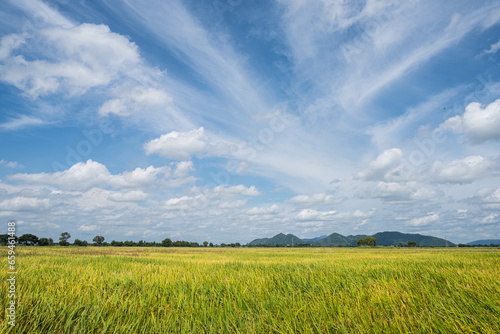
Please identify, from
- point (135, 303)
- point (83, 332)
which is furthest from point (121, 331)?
point (135, 303)

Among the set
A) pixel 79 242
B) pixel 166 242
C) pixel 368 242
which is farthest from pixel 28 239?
pixel 368 242

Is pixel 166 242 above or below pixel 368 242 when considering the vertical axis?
below

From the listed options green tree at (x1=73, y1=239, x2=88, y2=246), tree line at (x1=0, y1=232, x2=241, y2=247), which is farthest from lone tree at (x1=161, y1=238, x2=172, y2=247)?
green tree at (x1=73, y1=239, x2=88, y2=246)

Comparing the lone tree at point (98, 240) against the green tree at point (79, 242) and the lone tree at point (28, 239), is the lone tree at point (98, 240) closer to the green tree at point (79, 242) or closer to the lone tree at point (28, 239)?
the green tree at point (79, 242)

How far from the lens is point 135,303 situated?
14.9 ft

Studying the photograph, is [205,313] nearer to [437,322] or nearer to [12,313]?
[12,313]

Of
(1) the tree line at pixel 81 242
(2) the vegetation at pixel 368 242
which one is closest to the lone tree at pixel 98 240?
(1) the tree line at pixel 81 242

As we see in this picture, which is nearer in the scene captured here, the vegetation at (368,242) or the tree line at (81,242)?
the tree line at (81,242)

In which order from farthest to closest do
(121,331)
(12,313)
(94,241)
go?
(94,241)
(12,313)
(121,331)

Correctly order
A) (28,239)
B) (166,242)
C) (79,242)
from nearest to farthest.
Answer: (28,239)
(79,242)
(166,242)

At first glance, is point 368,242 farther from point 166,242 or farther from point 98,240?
point 98,240

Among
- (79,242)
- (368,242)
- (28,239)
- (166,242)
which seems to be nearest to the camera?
(28,239)

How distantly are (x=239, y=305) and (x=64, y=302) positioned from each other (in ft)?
9.85

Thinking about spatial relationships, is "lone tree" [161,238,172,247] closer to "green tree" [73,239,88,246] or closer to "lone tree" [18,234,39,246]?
"green tree" [73,239,88,246]
